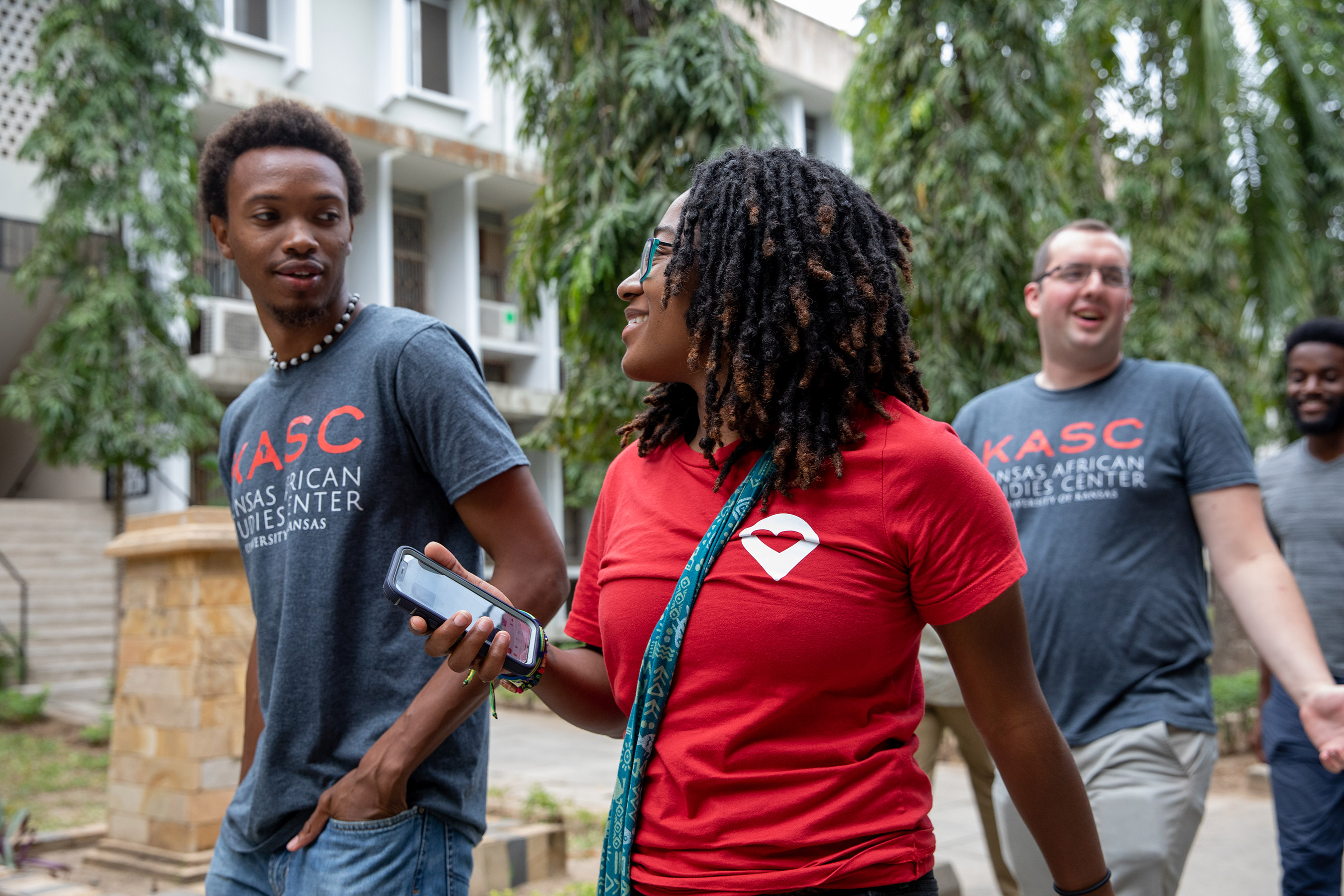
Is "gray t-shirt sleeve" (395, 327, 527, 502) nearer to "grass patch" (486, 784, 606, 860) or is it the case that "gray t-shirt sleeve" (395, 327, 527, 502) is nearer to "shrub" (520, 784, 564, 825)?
"grass patch" (486, 784, 606, 860)

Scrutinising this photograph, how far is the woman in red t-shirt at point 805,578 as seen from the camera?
1.57 metres

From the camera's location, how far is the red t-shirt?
1.55m

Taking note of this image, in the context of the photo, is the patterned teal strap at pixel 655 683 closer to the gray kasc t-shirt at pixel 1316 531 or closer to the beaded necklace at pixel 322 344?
the beaded necklace at pixel 322 344

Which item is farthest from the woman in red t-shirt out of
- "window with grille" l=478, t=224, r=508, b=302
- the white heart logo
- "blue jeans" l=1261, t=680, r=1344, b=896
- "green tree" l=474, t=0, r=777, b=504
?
"window with grille" l=478, t=224, r=508, b=302

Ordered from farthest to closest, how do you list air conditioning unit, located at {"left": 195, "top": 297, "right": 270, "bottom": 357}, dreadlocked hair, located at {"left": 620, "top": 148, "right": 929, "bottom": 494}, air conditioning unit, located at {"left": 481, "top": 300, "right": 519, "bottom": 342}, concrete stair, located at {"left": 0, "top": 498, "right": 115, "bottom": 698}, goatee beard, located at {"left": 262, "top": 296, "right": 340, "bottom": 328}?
air conditioning unit, located at {"left": 481, "top": 300, "right": 519, "bottom": 342}
air conditioning unit, located at {"left": 195, "top": 297, "right": 270, "bottom": 357}
concrete stair, located at {"left": 0, "top": 498, "right": 115, "bottom": 698}
goatee beard, located at {"left": 262, "top": 296, "right": 340, "bottom": 328}
dreadlocked hair, located at {"left": 620, "top": 148, "right": 929, "bottom": 494}

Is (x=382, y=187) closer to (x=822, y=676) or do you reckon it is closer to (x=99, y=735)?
(x=99, y=735)

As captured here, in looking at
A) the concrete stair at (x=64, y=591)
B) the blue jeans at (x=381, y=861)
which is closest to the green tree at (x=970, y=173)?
the blue jeans at (x=381, y=861)

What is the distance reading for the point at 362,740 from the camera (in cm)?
211

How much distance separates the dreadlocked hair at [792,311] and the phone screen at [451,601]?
14.7 inches

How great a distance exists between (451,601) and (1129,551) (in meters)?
2.05

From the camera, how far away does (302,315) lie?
2.38m

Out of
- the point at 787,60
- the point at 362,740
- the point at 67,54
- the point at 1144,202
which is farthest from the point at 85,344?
the point at 787,60

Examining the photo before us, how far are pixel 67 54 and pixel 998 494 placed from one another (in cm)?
1215

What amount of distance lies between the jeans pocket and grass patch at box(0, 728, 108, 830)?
531cm
